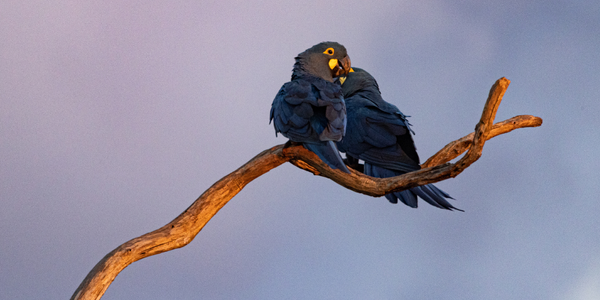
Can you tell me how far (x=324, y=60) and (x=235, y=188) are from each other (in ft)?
3.44

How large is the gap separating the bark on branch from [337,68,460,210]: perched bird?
0.34m

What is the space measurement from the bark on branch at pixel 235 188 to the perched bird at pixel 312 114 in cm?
20

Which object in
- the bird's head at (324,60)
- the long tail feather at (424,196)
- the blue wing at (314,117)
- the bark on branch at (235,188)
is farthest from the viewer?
the bird's head at (324,60)

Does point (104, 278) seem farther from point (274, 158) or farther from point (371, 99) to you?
point (371, 99)

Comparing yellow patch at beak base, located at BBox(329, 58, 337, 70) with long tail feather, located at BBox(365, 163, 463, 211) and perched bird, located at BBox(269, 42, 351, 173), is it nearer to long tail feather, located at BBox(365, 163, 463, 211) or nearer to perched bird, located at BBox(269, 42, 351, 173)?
perched bird, located at BBox(269, 42, 351, 173)

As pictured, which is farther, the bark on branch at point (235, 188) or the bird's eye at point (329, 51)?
the bird's eye at point (329, 51)

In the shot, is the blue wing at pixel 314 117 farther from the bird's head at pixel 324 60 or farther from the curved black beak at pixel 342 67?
the curved black beak at pixel 342 67

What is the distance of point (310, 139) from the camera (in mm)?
2934

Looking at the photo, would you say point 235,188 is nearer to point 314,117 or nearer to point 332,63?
point 314,117

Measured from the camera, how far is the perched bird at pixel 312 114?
9.47 ft

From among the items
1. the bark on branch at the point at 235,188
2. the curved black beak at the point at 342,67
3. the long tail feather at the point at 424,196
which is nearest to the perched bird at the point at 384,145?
the long tail feather at the point at 424,196

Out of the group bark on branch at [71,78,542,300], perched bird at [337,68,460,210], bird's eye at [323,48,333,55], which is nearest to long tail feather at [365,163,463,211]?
perched bird at [337,68,460,210]

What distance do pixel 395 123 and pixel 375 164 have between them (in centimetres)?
32

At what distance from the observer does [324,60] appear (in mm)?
3566
